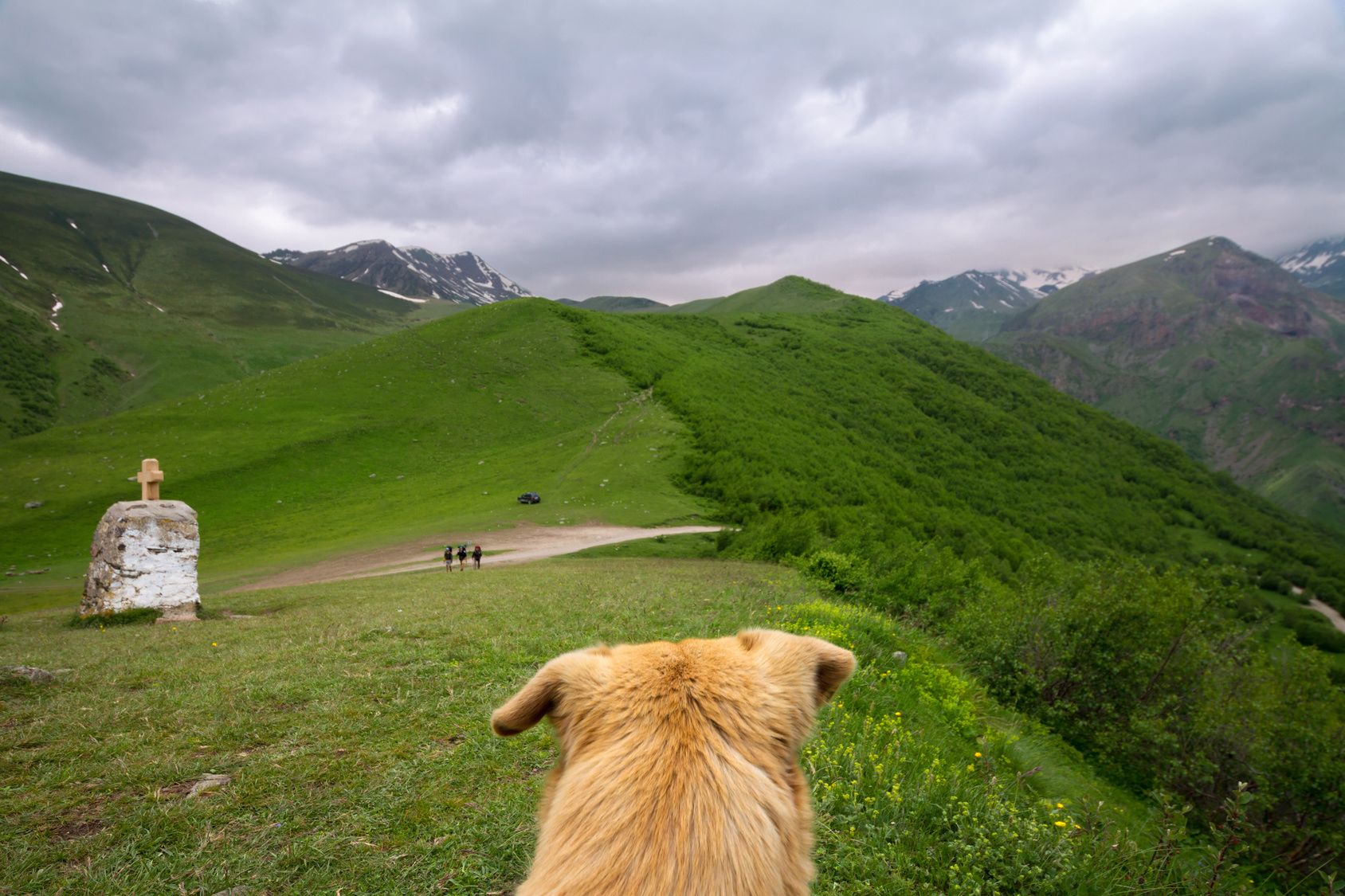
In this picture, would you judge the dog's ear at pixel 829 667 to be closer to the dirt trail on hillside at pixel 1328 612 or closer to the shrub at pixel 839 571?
the shrub at pixel 839 571

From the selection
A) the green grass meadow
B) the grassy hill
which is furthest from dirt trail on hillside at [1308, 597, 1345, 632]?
the green grass meadow

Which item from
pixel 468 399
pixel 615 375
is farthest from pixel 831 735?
pixel 615 375

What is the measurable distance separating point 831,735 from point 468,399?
6212 cm

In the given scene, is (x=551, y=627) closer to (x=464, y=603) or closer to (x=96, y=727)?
(x=464, y=603)

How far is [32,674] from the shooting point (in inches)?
289

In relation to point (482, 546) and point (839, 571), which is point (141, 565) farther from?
point (839, 571)

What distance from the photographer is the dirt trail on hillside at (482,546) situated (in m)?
25.2

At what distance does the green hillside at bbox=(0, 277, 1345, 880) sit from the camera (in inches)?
553

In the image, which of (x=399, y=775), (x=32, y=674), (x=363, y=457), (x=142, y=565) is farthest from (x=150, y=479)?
(x=363, y=457)

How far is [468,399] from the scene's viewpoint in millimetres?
62688

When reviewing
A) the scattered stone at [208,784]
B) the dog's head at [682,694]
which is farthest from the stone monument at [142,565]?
the dog's head at [682,694]

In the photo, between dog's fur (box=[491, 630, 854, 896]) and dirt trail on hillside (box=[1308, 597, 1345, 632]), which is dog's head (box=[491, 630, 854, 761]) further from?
dirt trail on hillside (box=[1308, 597, 1345, 632])

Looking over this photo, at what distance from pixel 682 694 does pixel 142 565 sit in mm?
18391

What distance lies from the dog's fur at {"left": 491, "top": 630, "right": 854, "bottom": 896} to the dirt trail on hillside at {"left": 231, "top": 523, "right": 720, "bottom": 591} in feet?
77.9
